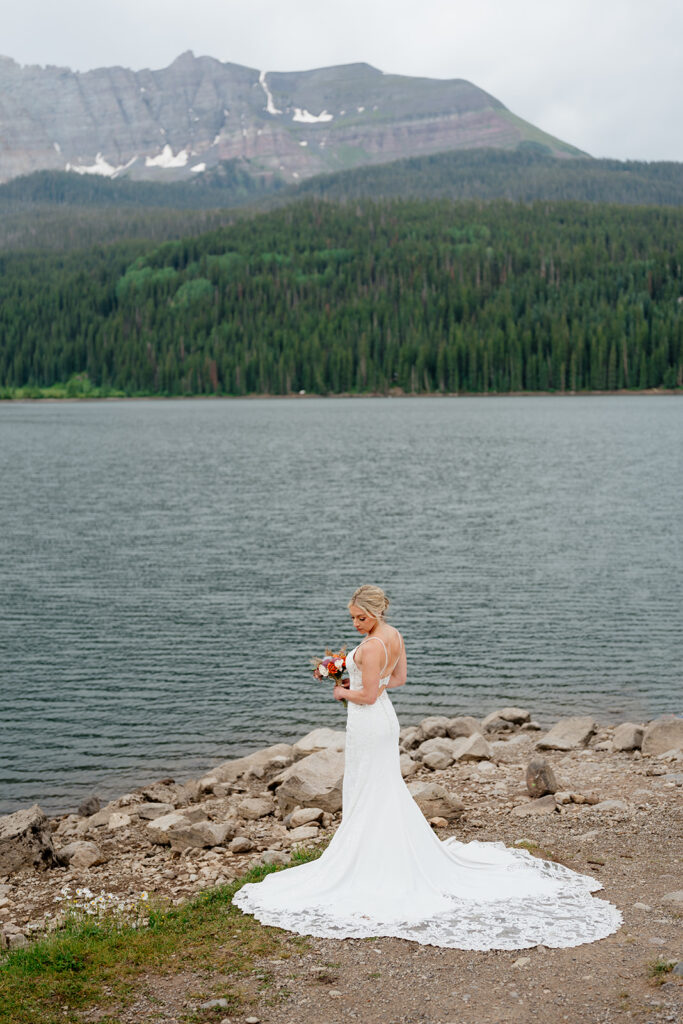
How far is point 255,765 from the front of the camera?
20719mm

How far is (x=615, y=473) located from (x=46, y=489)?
145 feet

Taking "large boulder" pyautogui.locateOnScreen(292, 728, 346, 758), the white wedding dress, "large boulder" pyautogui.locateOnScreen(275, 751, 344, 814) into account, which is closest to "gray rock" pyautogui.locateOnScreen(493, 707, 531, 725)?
"large boulder" pyautogui.locateOnScreen(292, 728, 346, 758)

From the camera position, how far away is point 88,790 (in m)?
21.7

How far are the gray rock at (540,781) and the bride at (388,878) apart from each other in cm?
416

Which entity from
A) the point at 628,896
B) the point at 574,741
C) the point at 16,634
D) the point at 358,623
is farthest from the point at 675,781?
the point at 16,634

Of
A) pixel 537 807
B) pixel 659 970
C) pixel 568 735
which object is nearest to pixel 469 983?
pixel 659 970

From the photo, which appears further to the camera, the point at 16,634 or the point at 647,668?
the point at 16,634

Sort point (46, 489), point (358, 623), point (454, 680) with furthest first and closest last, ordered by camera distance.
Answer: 1. point (46, 489)
2. point (454, 680)
3. point (358, 623)

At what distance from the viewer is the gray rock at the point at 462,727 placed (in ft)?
74.8

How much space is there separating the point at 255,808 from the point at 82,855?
9.52 feet

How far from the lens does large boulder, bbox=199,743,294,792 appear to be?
20375mm

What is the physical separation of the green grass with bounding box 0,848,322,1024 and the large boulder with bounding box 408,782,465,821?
4.16 m

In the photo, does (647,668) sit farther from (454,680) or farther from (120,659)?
(120,659)

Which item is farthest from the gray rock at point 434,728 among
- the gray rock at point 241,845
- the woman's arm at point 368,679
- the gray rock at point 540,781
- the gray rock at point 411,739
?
the woman's arm at point 368,679
